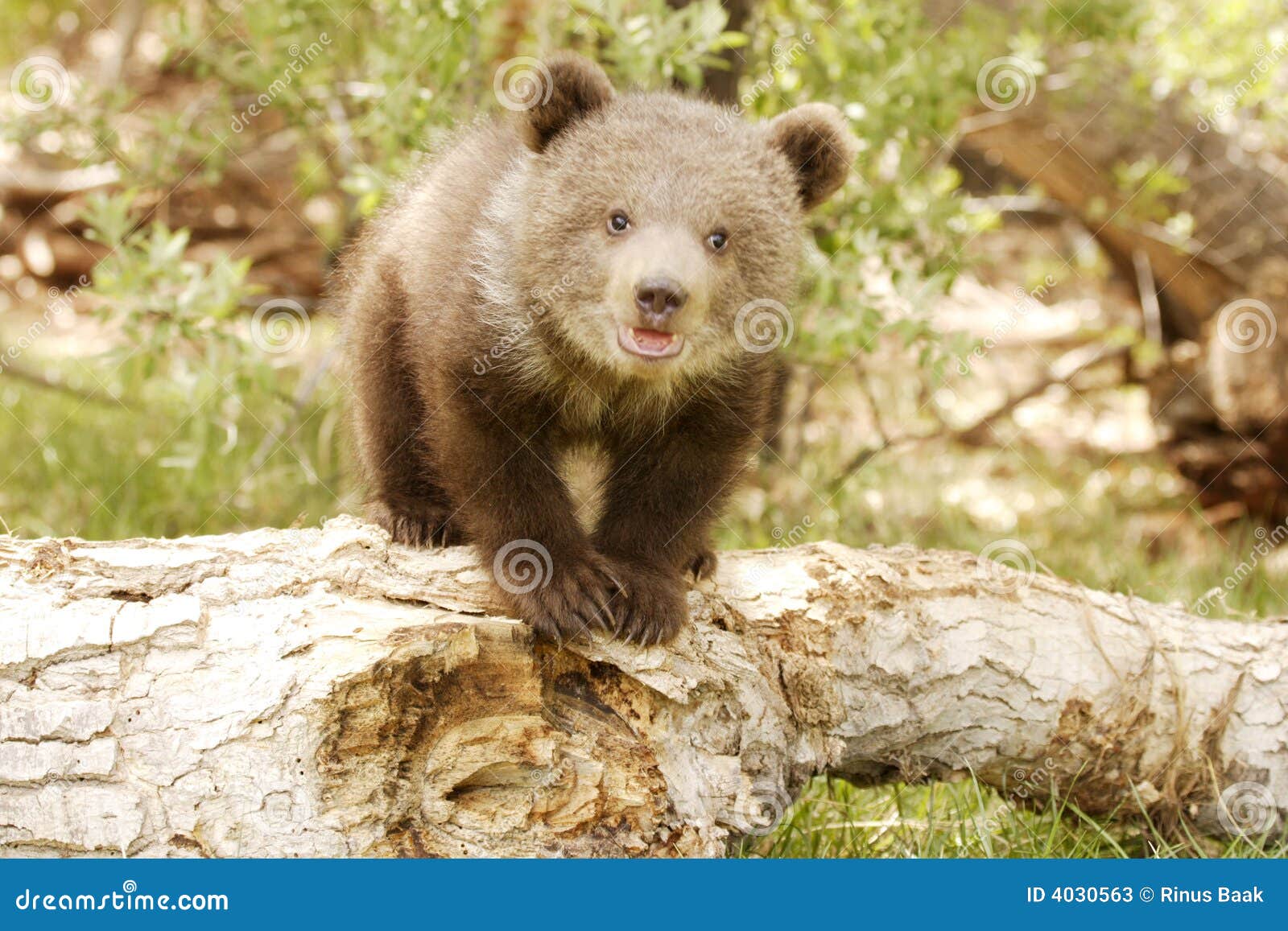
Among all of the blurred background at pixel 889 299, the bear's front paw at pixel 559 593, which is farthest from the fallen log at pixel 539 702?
the blurred background at pixel 889 299

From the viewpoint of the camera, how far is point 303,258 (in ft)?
37.2

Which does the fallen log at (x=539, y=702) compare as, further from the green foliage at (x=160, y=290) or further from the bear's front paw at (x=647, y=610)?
the green foliage at (x=160, y=290)

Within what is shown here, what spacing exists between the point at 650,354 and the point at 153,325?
2.72 metres

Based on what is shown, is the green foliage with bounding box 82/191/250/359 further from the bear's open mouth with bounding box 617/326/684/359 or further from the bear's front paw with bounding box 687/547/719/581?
the bear's front paw with bounding box 687/547/719/581

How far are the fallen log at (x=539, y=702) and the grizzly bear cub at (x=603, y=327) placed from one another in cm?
20

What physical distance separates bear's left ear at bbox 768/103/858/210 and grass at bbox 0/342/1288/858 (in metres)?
1.64

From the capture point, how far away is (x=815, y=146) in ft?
13.7

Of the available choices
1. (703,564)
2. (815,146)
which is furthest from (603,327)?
(815,146)

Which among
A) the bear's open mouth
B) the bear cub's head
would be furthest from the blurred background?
the bear's open mouth

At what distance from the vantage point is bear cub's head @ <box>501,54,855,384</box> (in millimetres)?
3674

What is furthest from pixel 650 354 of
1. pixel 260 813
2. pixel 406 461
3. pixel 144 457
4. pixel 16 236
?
pixel 16 236

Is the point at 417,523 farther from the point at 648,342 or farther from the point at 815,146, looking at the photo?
the point at 815,146

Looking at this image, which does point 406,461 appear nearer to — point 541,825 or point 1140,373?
point 541,825

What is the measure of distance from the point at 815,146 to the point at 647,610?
5.73ft
